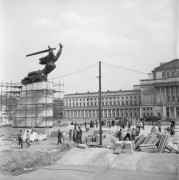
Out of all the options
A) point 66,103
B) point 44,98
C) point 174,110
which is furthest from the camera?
point 66,103

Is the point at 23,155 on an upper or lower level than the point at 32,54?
lower

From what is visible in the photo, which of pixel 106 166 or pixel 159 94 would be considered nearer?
pixel 106 166

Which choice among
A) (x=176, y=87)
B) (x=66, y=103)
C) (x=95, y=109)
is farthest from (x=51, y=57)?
(x=66, y=103)

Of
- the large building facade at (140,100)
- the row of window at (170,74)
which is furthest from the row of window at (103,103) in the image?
the row of window at (170,74)

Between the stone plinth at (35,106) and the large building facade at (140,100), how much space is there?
178ft

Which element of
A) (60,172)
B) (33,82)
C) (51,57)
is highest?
(51,57)

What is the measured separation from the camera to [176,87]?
84.1 metres

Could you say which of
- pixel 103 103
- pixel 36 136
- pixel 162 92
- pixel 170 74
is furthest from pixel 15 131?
pixel 103 103

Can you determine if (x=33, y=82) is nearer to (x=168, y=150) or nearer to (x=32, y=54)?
(x=32, y=54)

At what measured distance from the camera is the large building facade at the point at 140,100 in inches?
3230

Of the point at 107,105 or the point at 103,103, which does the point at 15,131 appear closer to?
the point at 107,105

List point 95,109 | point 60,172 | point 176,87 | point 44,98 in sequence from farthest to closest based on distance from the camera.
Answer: point 95,109
point 176,87
point 44,98
point 60,172

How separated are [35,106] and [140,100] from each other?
3168 inches

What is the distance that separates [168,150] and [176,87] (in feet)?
243
